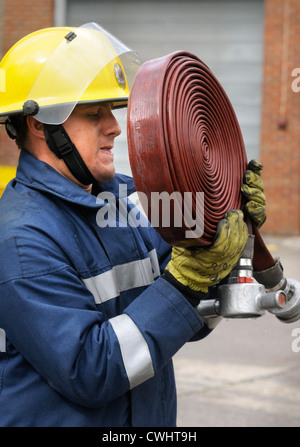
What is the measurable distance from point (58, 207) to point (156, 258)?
0.45m

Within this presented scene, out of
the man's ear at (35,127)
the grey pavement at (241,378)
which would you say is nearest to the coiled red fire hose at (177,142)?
the man's ear at (35,127)

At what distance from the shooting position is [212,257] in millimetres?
1656

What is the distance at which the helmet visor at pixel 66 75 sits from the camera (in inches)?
72.1

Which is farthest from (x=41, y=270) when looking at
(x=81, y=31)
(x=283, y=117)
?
(x=283, y=117)

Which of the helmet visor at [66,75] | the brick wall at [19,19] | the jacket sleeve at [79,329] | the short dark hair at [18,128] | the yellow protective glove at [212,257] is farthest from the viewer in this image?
the brick wall at [19,19]

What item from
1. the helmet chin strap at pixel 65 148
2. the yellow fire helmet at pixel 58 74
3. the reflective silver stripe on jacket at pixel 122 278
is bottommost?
the reflective silver stripe on jacket at pixel 122 278

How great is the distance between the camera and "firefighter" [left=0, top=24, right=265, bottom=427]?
1.56 meters

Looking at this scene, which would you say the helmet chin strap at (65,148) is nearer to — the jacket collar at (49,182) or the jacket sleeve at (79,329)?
the jacket collar at (49,182)

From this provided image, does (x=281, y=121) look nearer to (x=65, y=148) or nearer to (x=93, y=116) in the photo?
(x=93, y=116)

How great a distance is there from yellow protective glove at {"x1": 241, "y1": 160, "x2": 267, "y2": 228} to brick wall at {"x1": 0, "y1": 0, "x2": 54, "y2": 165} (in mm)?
9070

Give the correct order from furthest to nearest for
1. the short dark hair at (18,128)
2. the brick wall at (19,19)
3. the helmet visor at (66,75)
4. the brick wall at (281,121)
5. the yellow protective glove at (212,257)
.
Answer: the brick wall at (19,19)
the brick wall at (281,121)
the short dark hair at (18,128)
the helmet visor at (66,75)
the yellow protective glove at (212,257)

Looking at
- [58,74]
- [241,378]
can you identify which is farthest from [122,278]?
[241,378]

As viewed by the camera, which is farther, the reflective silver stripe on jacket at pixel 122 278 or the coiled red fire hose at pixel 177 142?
the reflective silver stripe on jacket at pixel 122 278

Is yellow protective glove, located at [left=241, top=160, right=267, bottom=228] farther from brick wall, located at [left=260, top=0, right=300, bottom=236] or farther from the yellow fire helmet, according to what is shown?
brick wall, located at [left=260, top=0, right=300, bottom=236]
